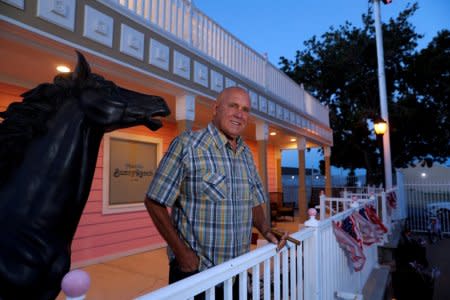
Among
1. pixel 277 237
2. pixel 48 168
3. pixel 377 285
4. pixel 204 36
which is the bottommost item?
pixel 377 285

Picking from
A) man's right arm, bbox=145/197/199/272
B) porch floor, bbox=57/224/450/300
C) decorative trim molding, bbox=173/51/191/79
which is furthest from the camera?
decorative trim molding, bbox=173/51/191/79

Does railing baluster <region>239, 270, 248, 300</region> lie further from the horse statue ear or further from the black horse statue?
the horse statue ear

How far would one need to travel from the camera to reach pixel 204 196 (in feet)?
5.40

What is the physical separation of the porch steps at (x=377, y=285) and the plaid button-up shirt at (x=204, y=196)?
344 cm

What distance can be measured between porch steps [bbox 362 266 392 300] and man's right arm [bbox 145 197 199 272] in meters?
3.61

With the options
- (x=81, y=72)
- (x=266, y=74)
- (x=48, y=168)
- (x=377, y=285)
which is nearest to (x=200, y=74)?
(x=266, y=74)

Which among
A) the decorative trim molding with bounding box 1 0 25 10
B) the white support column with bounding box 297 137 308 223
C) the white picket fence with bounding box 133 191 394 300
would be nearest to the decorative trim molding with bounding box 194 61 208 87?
the decorative trim molding with bounding box 1 0 25 10

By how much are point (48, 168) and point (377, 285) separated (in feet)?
16.5

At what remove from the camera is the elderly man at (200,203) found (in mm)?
1565

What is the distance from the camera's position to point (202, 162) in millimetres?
1687

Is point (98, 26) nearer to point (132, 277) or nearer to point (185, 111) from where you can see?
point (185, 111)

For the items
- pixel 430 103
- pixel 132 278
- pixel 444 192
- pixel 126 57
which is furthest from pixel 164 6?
pixel 430 103

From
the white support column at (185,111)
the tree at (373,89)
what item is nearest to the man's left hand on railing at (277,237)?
the white support column at (185,111)

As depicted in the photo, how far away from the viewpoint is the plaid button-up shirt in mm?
1615
